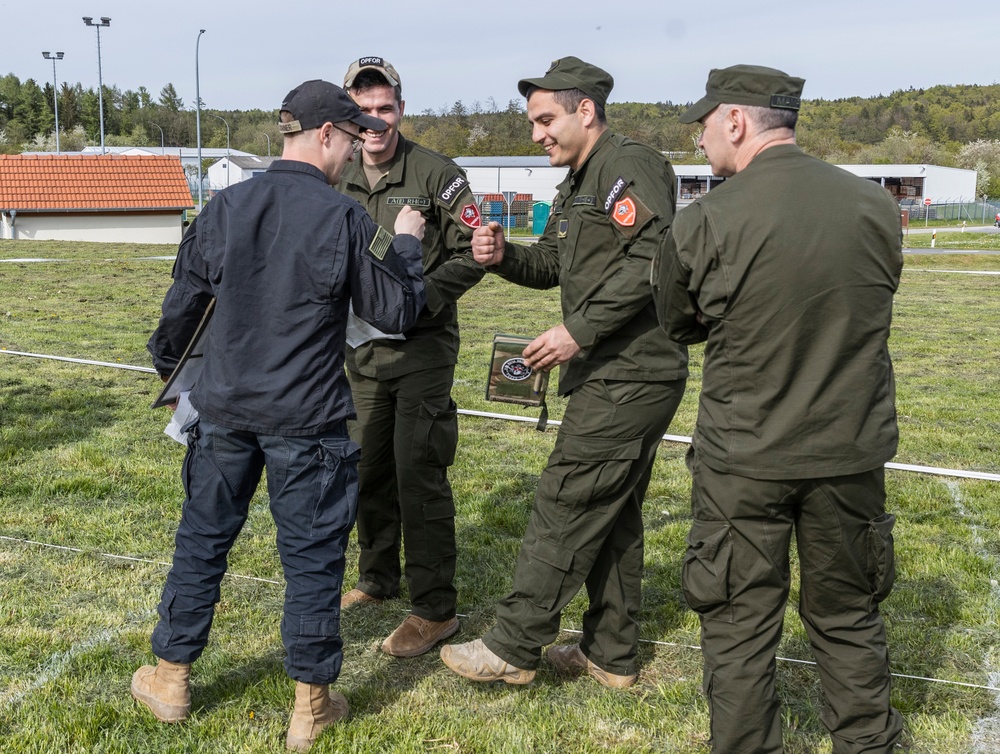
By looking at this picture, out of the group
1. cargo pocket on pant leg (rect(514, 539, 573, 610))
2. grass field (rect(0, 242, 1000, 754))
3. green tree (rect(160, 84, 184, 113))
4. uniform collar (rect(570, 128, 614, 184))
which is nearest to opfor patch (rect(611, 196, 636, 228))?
uniform collar (rect(570, 128, 614, 184))

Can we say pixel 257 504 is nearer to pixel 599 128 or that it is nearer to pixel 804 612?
pixel 599 128

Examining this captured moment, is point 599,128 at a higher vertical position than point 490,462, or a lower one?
higher

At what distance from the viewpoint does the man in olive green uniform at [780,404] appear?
2.63 m

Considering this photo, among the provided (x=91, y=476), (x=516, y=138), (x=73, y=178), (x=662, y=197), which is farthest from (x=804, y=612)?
(x=516, y=138)

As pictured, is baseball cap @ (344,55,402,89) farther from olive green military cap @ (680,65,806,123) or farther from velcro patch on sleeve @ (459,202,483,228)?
olive green military cap @ (680,65,806,123)

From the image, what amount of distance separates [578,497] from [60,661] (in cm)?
208

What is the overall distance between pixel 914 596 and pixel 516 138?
9771 centimetres

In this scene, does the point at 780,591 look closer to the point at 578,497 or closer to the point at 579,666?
the point at 578,497

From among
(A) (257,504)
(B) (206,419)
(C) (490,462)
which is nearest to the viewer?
(B) (206,419)

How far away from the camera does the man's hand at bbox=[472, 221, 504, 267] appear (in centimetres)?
379

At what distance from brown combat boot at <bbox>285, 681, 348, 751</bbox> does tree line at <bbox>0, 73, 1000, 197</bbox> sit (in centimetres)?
7697

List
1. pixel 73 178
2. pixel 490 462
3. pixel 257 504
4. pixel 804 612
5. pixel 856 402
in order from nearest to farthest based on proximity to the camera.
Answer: pixel 856 402
pixel 804 612
pixel 257 504
pixel 490 462
pixel 73 178

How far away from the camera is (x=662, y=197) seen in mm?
3410

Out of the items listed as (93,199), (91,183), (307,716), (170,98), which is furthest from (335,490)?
(170,98)
